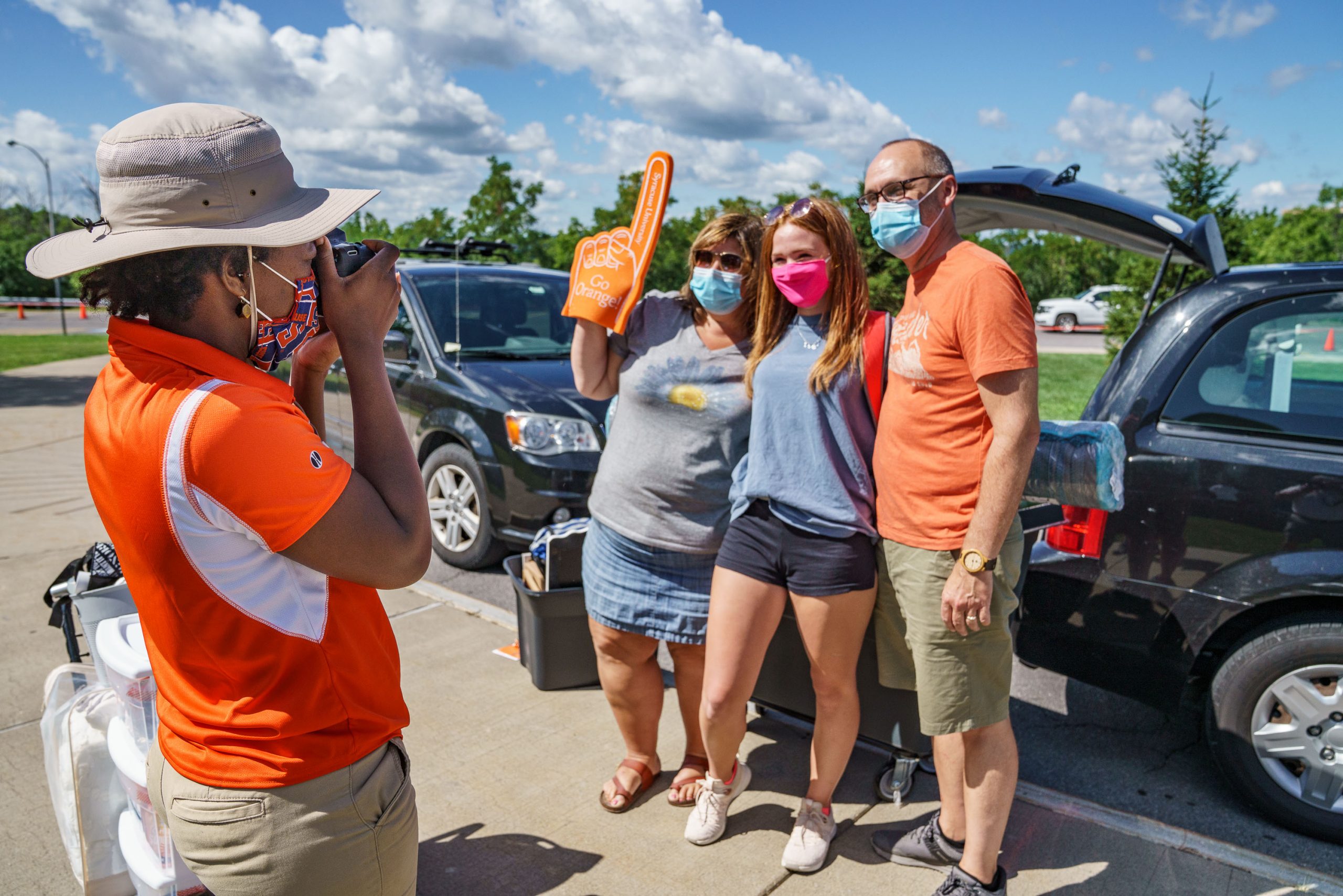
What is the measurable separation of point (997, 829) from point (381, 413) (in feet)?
6.39

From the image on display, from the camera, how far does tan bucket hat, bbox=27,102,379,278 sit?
1.31 metres

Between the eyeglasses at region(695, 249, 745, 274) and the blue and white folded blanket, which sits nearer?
the eyeglasses at region(695, 249, 745, 274)

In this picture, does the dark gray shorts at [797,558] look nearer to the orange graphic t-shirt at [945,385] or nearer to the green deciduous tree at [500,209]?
the orange graphic t-shirt at [945,385]

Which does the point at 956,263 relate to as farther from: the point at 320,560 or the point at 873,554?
the point at 320,560

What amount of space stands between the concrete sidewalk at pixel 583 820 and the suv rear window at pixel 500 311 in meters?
2.39

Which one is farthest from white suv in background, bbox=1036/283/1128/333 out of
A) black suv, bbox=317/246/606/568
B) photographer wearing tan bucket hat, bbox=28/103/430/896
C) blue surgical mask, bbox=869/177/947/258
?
photographer wearing tan bucket hat, bbox=28/103/430/896

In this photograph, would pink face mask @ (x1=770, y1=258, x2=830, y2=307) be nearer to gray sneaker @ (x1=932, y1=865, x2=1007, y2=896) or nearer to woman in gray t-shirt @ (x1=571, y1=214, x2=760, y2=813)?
woman in gray t-shirt @ (x1=571, y1=214, x2=760, y2=813)

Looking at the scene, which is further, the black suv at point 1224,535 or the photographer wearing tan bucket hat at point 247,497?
the black suv at point 1224,535

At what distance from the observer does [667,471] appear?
285cm

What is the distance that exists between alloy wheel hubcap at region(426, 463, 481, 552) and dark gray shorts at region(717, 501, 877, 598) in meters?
3.12

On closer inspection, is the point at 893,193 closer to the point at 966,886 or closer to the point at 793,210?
the point at 793,210

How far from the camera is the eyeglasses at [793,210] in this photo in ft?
8.86

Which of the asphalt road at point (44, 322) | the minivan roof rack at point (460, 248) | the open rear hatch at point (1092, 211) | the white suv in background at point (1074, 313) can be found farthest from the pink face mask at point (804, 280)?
the white suv in background at point (1074, 313)

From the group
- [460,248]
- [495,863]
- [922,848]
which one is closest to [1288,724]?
[922,848]
